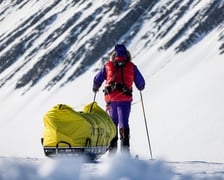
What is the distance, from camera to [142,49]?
81375 mm

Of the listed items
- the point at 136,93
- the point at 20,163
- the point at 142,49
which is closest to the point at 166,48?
the point at 142,49

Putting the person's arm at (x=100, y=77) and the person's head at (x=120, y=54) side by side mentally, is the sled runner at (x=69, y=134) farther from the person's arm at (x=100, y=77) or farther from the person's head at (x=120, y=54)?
the person's arm at (x=100, y=77)

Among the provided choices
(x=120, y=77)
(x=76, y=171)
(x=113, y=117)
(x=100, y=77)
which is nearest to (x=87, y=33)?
(x=100, y=77)

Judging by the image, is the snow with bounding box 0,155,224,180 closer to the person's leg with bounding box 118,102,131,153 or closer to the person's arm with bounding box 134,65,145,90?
the person's leg with bounding box 118,102,131,153

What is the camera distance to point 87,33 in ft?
304

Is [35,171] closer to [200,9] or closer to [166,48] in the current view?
[166,48]

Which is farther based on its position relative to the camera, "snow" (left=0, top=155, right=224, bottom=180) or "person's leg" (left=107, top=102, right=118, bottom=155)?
"person's leg" (left=107, top=102, right=118, bottom=155)

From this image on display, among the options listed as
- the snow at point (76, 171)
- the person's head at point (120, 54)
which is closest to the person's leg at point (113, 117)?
the person's head at point (120, 54)

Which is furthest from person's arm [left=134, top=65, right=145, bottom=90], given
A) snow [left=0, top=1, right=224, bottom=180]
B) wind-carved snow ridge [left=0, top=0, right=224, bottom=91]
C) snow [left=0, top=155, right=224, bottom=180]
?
wind-carved snow ridge [left=0, top=0, right=224, bottom=91]

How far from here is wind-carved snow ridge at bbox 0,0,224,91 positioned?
80.1m

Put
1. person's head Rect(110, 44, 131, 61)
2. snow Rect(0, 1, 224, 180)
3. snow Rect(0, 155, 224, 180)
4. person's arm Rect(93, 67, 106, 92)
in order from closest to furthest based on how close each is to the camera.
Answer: snow Rect(0, 155, 224, 180) < person's head Rect(110, 44, 131, 61) < person's arm Rect(93, 67, 106, 92) < snow Rect(0, 1, 224, 180)

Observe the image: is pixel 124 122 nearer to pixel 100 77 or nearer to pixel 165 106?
pixel 100 77

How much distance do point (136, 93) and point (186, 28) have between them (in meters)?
17.1

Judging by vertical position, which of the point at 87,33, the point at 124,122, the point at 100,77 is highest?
the point at 87,33
